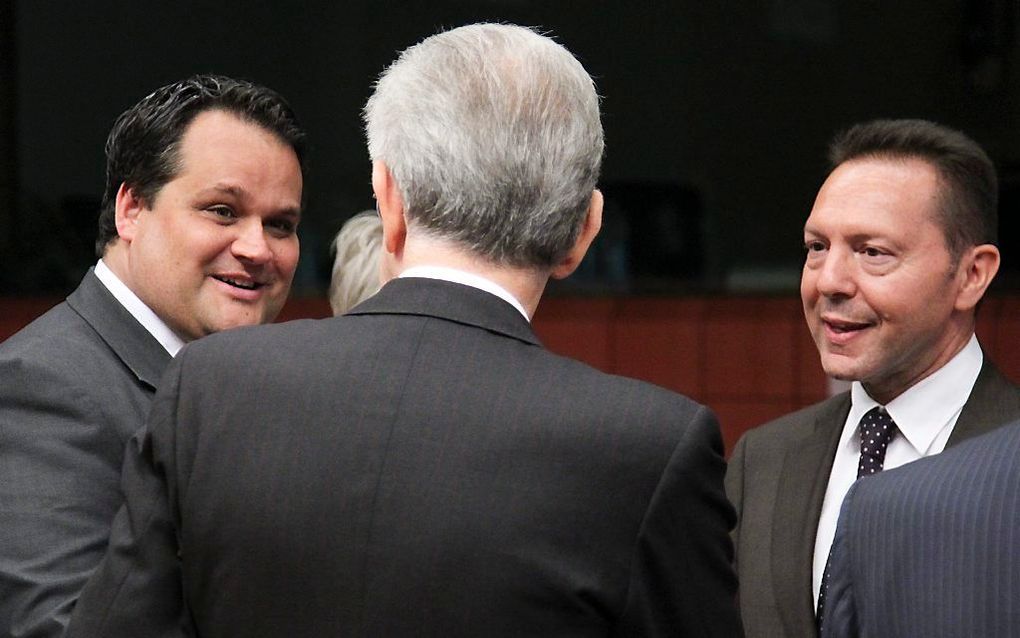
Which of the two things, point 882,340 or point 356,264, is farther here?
point 356,264

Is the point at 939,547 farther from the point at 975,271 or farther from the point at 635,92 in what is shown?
the point at 635,92

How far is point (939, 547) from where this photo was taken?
4.58 feet

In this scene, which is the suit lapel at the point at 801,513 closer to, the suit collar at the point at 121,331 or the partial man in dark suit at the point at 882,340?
the partial man in dark suit at the point at 882,340

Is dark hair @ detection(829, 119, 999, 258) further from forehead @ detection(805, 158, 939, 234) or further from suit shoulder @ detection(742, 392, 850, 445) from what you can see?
suit shoulder @ detection(742, 392, 850, 445)

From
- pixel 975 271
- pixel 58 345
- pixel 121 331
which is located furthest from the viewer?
pixel 975 271

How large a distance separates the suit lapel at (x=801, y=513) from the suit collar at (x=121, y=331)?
1019 mm

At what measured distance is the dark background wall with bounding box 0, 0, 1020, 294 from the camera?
4574 mm

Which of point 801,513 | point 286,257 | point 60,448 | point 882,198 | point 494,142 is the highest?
point 494,142

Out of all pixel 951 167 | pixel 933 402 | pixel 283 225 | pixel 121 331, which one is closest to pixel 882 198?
pixel 951 167

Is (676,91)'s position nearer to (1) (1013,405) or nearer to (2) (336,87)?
(2) (336,87)

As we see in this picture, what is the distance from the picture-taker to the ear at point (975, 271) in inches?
94.0

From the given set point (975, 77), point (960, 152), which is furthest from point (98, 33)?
point (960, 152)

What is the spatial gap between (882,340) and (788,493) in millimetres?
295

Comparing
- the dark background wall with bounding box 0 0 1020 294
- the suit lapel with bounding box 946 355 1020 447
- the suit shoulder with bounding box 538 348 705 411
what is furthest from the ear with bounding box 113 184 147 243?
the dark background wall with bounding box 0 0 1020 294
